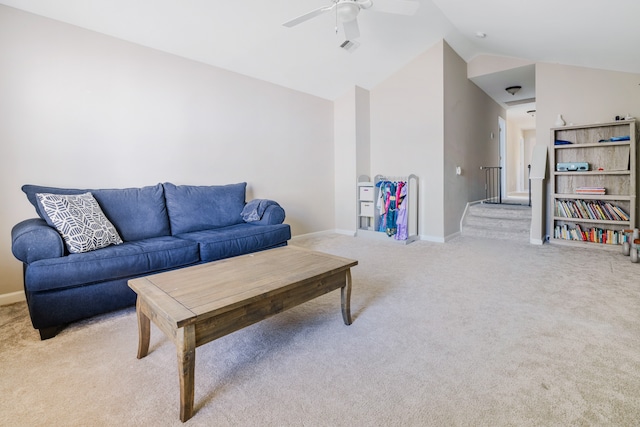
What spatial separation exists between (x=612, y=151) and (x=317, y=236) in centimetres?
434

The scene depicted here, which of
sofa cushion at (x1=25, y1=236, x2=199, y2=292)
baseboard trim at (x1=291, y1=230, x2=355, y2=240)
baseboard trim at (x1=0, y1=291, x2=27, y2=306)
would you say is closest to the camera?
sofa cushion at (x1=25, y1=236, x2=199, y2=292)

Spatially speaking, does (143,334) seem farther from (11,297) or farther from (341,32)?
(341,32)

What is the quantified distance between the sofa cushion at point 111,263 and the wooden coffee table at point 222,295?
0.68m

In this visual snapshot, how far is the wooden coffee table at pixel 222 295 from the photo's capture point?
1.26 metres

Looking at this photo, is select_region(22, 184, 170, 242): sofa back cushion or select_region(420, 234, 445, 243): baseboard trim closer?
select_region(22, 184, 170, 242): sofa back cushion

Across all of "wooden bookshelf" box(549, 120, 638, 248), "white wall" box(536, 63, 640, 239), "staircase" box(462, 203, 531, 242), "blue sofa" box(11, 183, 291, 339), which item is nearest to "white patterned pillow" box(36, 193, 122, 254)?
"blue sofa" box(11, 183, 291, 339)

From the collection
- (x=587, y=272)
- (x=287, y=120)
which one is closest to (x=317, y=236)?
(x=287, y=120)

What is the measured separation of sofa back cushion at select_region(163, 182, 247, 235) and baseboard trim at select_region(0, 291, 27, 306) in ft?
4.19

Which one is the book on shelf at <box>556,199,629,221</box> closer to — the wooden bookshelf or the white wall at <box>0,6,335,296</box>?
the wooden bookshelf

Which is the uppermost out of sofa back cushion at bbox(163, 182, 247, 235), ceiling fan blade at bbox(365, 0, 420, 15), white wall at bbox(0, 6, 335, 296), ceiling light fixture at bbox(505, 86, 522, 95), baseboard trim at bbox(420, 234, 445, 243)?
ceiling light fixture at bbox(505, 86, 522, 95)

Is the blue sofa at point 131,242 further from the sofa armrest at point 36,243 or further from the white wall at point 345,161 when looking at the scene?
the white wall at point 345,161

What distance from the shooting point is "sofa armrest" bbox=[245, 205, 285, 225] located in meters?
3.48

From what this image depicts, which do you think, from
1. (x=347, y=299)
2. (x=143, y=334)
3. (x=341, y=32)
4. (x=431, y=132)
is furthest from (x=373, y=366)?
(x=431, y=132)

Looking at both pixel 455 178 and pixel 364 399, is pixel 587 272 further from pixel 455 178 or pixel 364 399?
pixel 364 399
